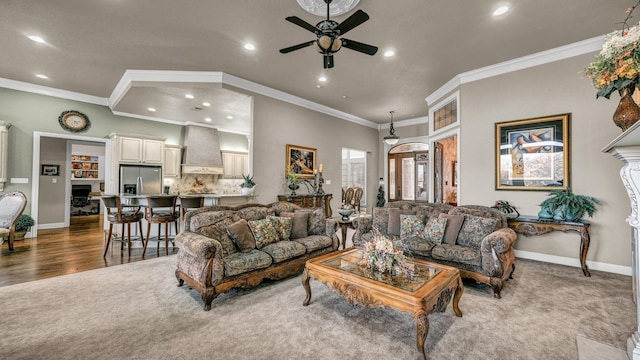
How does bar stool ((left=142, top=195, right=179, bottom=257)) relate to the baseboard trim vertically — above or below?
above

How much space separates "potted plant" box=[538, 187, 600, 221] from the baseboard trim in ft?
2.37

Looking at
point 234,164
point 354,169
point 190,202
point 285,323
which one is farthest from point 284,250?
point 354,169

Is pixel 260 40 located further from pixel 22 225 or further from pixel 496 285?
pixel 22 225

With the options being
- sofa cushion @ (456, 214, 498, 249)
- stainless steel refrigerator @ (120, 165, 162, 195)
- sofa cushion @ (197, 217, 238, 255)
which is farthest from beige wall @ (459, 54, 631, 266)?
stainless steel refrigerator @ (120, 165, 162, 195)

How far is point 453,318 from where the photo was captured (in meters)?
2.42

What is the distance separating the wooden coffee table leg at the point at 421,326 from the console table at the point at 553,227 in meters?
2.99

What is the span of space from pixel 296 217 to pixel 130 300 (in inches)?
83.7

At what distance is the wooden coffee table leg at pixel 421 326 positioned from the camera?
185 cm

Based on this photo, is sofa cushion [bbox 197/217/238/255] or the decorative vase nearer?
the decorative vase

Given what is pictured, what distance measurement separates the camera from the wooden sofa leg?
2807mm

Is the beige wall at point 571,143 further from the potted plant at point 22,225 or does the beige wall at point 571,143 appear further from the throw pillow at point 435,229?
the potted plant at point 22,225

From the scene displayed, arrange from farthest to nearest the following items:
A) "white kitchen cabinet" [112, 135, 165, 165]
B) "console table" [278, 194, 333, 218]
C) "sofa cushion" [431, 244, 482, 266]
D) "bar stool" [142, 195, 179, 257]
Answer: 1. "white kitchen cabinet" [112, 135, 165, 165]
2. "console table" [278, 194, 333, 218]
3. "bar stool" [142, 195, 179, 257]
4. "sofa cushion" [431, 244, 482, 266]

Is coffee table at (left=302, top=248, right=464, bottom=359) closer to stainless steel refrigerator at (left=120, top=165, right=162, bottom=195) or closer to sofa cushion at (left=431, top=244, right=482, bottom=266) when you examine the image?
sofa cushion at (left=431, top=244, right=482, bottom=266)

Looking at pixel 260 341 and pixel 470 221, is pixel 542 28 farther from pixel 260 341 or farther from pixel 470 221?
pixel 260 341
